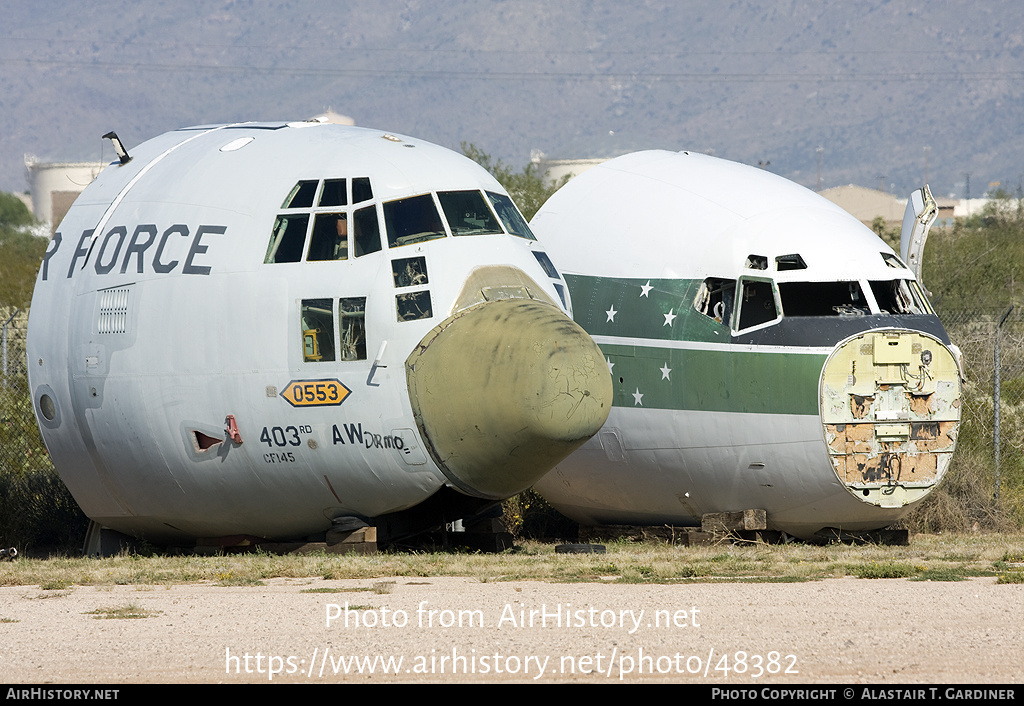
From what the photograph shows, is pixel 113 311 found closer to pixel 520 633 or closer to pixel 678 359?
pixel 678 359

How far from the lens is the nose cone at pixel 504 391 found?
43.0ft

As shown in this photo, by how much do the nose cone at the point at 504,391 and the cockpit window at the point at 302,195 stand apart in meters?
2.03

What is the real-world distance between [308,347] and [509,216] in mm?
2797

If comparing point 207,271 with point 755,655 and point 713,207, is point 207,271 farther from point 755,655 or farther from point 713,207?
point 755,655

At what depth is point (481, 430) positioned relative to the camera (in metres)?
13.5

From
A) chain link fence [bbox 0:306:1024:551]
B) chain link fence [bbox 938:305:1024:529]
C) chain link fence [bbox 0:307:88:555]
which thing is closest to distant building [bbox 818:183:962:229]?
chain link fence [bbox 938:305:1024:529]

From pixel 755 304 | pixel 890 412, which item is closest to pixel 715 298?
pixel 755 304

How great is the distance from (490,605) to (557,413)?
8.44 feet

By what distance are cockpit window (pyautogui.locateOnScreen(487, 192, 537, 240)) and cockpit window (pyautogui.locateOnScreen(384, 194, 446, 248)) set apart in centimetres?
89

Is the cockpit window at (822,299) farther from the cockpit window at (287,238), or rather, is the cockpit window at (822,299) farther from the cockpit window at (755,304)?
the cockpit window at (287,238)

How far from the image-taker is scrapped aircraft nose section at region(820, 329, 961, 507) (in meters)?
15.5

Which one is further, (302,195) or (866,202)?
(866,202)

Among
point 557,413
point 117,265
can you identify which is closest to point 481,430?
point 557,413

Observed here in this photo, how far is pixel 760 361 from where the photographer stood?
1568 centimetres
